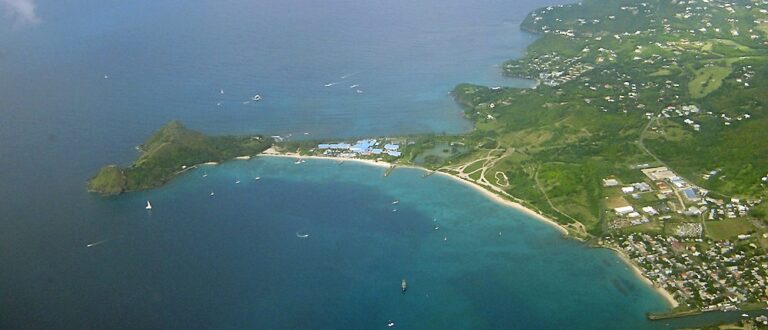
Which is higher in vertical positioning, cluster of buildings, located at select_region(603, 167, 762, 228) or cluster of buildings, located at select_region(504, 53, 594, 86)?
cluster of buildings, located at select_region(504, 53, 594, 86)

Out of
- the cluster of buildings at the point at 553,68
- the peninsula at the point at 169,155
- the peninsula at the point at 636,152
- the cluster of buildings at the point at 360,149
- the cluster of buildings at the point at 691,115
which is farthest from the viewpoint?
the cluster of buildings at the point at 553,68

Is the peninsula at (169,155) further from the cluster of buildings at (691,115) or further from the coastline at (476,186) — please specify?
the cluster of buildings at (691,115)

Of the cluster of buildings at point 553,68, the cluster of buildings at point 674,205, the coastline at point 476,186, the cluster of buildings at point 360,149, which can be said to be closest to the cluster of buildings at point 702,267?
the cluster of buildings at point 674,205

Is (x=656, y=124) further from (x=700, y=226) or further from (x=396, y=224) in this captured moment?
(x=396, y=224)

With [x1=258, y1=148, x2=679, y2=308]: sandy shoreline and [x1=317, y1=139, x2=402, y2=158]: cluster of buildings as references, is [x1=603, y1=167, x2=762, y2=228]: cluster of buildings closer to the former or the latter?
[x1=258, y1=148, x2=679, y2=308]: sandy shoreline

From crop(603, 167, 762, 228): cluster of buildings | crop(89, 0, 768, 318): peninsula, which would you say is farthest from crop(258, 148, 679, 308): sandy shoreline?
crop(603, 167, 762, 228): cluster of buildings

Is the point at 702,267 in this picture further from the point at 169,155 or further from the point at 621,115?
the point at 169,155

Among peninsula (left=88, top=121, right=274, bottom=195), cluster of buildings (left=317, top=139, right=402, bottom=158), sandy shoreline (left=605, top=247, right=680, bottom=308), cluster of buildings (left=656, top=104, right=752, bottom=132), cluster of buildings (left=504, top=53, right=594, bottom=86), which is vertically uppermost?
peninsula (left=88, top=121, right=274, bottom=195)
